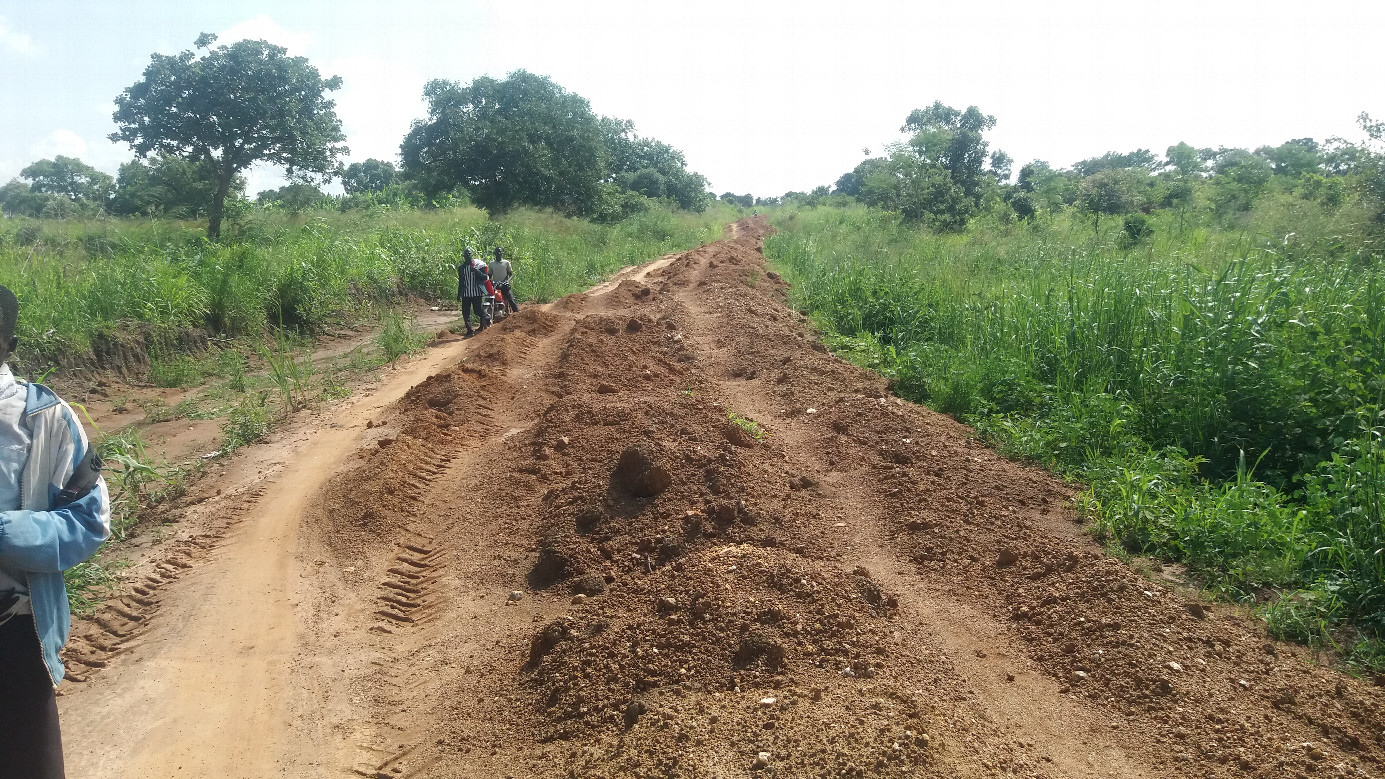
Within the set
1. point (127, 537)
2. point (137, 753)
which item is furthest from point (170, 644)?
point (127, 537)

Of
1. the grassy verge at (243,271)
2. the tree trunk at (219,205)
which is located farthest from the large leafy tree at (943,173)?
the tree trunk at (219,205)

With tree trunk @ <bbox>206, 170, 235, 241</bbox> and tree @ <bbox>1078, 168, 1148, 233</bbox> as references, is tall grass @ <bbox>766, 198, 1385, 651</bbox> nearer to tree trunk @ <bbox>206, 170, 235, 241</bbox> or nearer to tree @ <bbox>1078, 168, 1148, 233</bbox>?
tree @ <bbox>1078, 168, 1148, 233</bbox>

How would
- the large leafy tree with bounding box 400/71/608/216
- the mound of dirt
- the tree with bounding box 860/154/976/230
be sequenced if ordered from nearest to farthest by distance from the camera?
the mound of dirt < the tree with bounding box 860/154/976/230 < the large leafy tree with bounding box 400/71/608/216

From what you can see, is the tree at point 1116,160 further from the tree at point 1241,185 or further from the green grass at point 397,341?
the green grass at point 397,341

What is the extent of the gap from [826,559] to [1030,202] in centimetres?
1942

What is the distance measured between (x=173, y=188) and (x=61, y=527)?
22343 mm

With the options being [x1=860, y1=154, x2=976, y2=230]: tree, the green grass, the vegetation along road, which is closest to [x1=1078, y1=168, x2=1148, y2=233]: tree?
[x1=860, y1=154, x2=976, y2=230]: tree

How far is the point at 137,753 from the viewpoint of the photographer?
132 inches

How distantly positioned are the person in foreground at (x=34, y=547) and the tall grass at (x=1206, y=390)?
15.5 ft

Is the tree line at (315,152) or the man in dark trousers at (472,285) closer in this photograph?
the man in dark trousers at (472,285)

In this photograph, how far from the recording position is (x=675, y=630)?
354 cm

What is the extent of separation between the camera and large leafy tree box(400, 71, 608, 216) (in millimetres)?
28719

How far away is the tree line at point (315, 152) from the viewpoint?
17000 millimetres

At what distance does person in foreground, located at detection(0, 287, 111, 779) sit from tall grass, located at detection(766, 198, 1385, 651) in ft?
15.5
